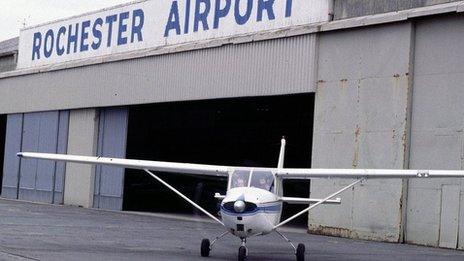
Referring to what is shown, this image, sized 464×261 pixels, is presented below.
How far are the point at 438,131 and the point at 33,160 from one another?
22.0 meters

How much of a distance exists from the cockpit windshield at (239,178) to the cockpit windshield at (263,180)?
112 mm

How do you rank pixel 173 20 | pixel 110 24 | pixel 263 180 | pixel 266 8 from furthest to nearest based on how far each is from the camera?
pixel 110 24 → pixel 173 20 → pixel 266 8 → pixel 263 180

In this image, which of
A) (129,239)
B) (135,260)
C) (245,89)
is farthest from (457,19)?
(135,260)

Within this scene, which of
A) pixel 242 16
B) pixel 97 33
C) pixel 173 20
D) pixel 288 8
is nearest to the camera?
pixel 288 8

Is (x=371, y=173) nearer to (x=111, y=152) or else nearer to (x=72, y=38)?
(x=111, y=152)

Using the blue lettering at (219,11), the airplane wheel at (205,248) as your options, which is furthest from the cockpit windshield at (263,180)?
the blue lettering at (219,11)

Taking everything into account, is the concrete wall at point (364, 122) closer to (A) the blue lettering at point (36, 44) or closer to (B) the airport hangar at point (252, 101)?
(B) the airport hangar at point (252, 101)

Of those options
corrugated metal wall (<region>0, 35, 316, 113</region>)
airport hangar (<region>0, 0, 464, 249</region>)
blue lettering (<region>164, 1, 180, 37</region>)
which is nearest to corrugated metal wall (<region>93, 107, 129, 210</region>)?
airport hangar (<region>0, 0, 464, 249</region>)

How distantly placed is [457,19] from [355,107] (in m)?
3.91

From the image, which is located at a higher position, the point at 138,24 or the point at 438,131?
the point at 138,24

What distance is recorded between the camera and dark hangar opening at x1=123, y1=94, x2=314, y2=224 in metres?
31.3

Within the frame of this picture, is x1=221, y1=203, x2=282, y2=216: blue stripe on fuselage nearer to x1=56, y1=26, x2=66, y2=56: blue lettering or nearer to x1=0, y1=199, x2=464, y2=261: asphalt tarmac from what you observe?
x1=0, y1=199, x2=464, y2=261: asphalt tarmac

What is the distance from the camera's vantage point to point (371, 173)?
46.9 ft

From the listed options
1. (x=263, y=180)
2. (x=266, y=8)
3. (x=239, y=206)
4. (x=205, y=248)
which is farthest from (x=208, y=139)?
(x=239, y=206)
